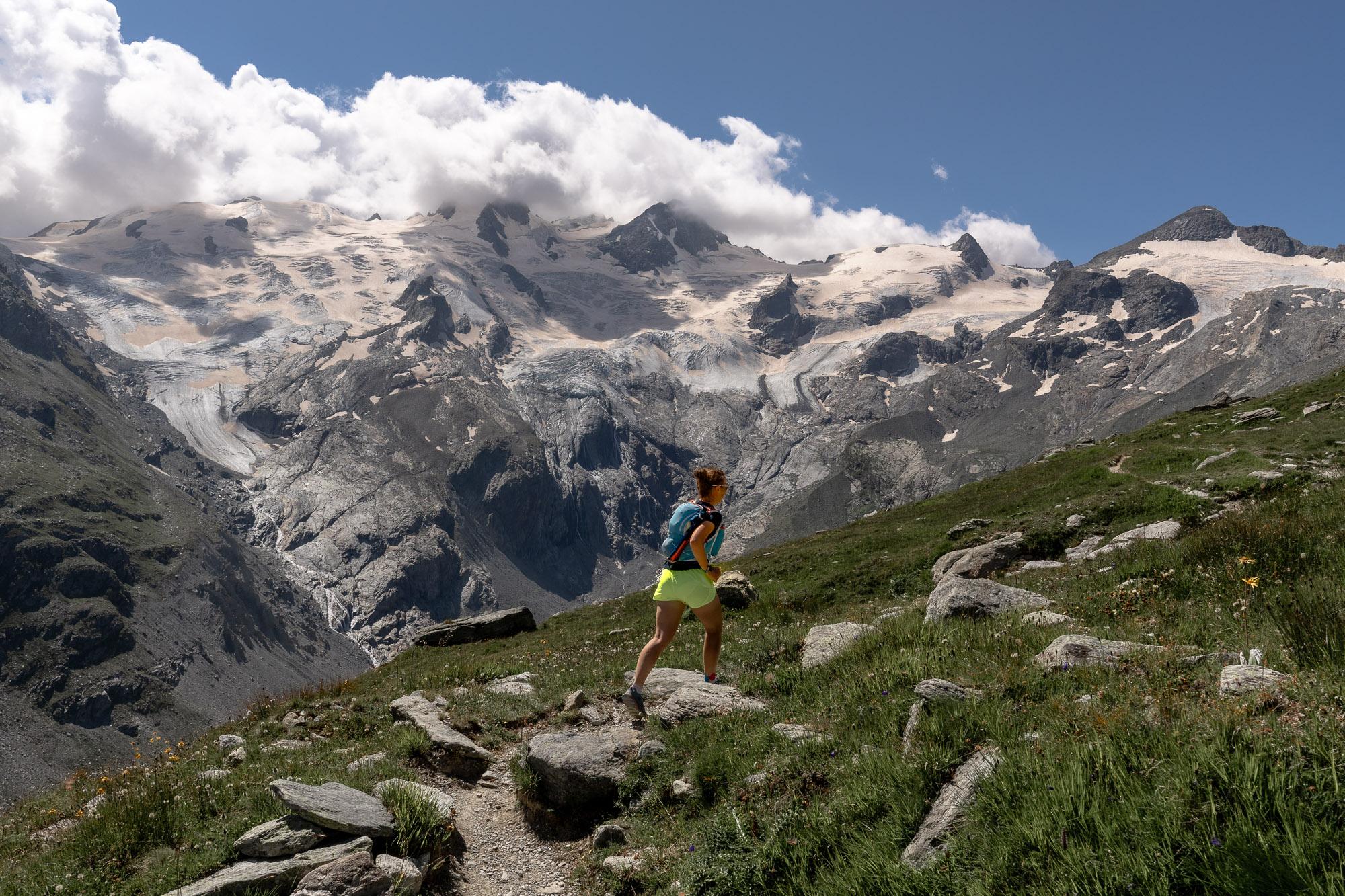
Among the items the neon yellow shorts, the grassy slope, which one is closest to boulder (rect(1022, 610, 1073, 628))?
the grassy slope

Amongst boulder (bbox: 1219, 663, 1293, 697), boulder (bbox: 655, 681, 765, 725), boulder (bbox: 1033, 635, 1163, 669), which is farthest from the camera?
boulder (bbox: 655, 681, 765, 725)

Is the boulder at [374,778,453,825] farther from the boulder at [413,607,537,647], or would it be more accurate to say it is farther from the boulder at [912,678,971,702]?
the boulder at [413,607,537,647]

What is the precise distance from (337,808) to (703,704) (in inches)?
186

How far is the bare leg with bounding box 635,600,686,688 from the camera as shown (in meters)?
11.4

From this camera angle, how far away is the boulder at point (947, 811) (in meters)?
5.16

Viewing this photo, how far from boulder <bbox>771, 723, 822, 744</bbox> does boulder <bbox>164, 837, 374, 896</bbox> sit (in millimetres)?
4322

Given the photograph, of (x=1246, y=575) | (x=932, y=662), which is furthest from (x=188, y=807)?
(x=1246, y=575)

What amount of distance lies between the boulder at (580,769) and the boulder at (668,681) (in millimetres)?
2229

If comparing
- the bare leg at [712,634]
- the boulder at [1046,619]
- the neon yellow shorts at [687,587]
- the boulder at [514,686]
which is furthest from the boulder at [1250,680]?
the boulder at [514,686]

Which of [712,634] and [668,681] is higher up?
[712,634]

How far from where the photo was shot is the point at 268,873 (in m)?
6.85

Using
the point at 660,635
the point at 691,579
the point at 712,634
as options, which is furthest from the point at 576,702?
the point at 691,579

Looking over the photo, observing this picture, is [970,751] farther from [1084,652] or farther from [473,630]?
[473,630]

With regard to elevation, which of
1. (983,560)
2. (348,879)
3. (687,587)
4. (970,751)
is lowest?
(983,560)
